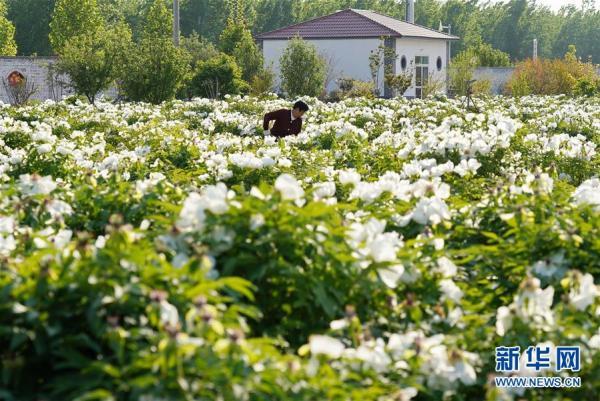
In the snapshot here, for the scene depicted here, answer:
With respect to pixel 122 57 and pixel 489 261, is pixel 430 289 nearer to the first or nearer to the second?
pixel 489 261

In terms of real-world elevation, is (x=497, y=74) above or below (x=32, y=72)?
below

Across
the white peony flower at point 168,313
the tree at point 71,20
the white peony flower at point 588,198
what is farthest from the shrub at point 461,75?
the white peony flower at point 168,313

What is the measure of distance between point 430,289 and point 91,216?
70.3 inches

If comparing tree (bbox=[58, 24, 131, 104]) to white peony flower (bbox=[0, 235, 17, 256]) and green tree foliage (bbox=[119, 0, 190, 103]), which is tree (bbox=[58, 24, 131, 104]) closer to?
green tree foliage (bbox=[119, 0, 190, 103])

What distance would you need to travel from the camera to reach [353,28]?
4219 cm

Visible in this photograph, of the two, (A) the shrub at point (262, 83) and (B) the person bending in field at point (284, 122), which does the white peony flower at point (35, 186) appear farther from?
(A) the shrub at point (262, 83)

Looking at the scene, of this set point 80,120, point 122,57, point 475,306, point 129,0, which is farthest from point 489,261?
point 129,0

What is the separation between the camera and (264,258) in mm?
3271

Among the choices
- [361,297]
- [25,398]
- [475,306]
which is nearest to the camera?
[25,398]

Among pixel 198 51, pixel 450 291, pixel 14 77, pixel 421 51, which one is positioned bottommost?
pixel 450 291

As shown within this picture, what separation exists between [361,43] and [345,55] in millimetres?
1004

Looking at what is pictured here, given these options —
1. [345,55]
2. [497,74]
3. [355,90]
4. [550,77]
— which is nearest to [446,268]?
[355,90]

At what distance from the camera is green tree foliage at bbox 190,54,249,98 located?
28.6 m

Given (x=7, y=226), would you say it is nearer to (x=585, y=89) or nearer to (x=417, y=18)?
(x=585, y=89)
